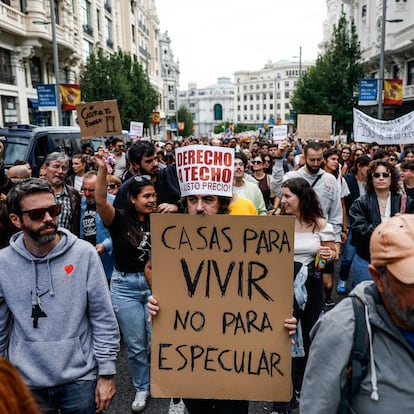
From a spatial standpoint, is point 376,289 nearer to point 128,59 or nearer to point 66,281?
point 66,281

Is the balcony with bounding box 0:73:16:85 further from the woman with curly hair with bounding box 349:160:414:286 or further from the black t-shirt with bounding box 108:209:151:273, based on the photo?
the woman with curly hair with bounding box 349:160:414:286

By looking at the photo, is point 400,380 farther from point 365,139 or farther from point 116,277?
point 365,139

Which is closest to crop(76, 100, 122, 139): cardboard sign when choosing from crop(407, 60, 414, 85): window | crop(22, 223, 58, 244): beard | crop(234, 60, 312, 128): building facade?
crop(22, 223, 58, 244): beard

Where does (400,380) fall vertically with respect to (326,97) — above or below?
below

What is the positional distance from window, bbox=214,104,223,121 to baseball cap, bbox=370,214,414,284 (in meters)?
159

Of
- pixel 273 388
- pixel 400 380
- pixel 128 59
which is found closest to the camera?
pixel 400 380

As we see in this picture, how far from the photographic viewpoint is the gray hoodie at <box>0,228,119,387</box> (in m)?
2.28

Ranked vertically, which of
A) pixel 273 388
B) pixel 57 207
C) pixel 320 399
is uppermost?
pixel 57 207

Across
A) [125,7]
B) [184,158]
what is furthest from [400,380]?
[125,7]

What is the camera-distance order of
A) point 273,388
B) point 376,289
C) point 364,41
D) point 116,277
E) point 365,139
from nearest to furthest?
point 376,289 < point 273,388 < point 116,277 < point 365,139 < point 364,41

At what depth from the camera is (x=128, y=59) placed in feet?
99.0

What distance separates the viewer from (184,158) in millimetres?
2791

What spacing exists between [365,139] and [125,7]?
39.9m

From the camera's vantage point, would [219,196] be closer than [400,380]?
No
